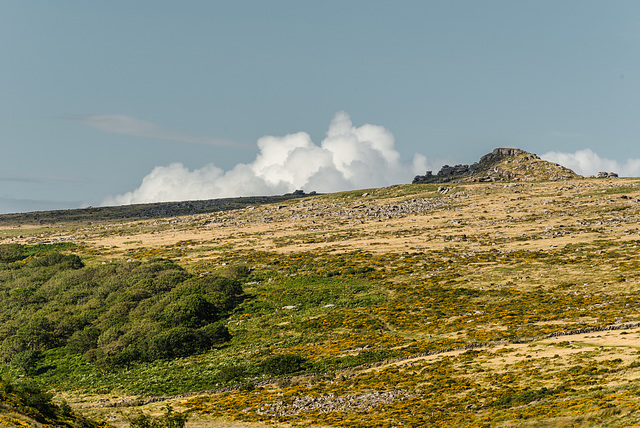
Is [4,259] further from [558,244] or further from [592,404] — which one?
[592,404]

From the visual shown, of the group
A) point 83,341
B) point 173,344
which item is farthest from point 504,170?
point 83,341

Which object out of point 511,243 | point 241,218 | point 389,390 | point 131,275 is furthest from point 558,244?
point 241,218

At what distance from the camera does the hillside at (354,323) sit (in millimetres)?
33562

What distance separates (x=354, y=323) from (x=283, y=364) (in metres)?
11.6

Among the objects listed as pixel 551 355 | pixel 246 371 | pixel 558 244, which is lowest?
pixel 246 371

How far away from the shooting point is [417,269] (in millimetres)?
70750

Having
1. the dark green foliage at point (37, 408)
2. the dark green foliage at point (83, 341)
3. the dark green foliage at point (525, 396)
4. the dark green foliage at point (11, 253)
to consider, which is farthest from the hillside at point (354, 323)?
the dark green foliage at point (37, 408)

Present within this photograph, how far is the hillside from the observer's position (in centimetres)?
3356

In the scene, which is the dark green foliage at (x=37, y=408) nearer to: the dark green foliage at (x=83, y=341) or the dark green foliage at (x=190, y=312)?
the dark green foliage at (x=83, y=341)

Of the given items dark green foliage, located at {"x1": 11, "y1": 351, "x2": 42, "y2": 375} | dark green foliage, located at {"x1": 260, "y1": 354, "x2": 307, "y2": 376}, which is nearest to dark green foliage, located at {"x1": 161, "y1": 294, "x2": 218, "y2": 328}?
dark green foliage, located at {"x1": 11, "y1": 351, "x2": 42, "y2": 375}

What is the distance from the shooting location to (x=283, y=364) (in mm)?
44062

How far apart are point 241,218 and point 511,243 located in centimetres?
8072

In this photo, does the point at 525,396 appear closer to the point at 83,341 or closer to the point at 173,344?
the point at 173,344

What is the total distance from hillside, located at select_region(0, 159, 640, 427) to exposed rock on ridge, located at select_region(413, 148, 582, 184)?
5137 cm
